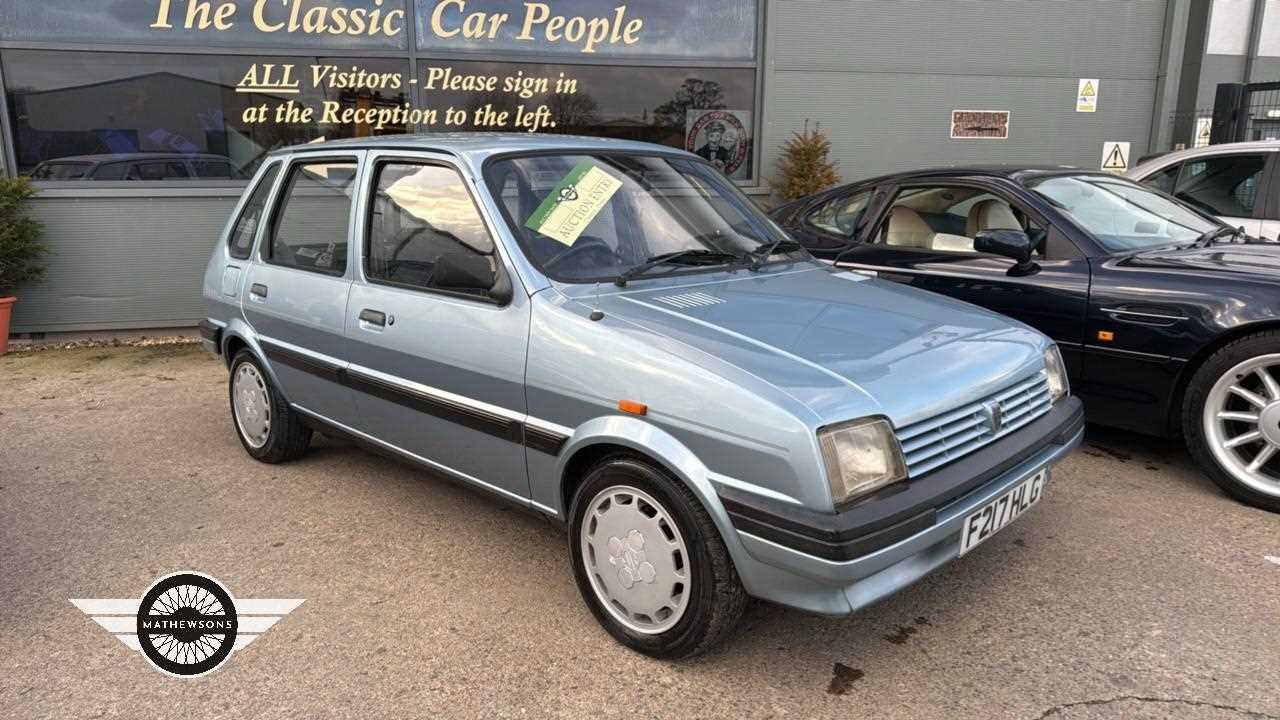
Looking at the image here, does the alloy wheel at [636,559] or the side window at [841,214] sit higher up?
the side window at [841,214]

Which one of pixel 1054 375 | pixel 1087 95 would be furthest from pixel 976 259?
pixel 1087 95

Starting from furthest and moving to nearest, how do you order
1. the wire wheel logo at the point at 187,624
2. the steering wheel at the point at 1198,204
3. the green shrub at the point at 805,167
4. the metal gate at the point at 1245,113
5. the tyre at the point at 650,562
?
the metal gate at the point at 1245,113 → the green shrub at the point at 805,167 → the steering wheel at the point at 1198,204 → the wire wheel logo at the point at 187,624 → the tyre at the point at 650,562

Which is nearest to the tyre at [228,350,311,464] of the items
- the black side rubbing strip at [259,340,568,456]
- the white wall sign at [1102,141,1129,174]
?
the black side rubbing strip at [259,340,568,456]

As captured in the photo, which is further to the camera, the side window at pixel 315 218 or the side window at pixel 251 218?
the side window at pixel 251 218

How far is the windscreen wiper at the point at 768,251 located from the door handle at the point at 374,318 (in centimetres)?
150

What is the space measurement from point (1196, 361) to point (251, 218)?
467cm

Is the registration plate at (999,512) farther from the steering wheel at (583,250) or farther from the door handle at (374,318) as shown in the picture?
the door handle at (374,318)

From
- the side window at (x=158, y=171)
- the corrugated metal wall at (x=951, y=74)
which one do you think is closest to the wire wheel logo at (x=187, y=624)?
the side window at (x=158, y=171)

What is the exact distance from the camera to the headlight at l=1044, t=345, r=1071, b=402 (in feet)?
10.3

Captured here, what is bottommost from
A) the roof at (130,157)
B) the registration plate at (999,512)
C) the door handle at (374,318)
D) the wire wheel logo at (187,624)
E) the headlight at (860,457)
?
the wire wheel logo at (187,624)

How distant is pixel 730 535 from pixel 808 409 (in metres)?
0.42

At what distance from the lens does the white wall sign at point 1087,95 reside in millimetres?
9383

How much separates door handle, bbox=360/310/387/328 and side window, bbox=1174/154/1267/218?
18.2 feet

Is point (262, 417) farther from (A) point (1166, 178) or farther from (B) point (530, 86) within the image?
(A) point (1166, 178)
